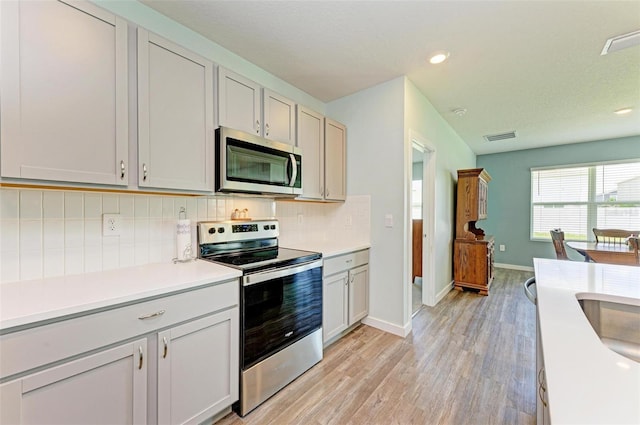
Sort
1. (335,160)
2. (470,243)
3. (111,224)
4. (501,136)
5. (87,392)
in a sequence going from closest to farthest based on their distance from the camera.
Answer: (87,392), (111,224), (335,160), (470,243), (501,136)

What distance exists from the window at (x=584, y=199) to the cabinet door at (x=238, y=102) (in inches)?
236

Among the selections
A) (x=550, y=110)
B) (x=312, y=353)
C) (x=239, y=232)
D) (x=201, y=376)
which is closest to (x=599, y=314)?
(x=312, y=353)

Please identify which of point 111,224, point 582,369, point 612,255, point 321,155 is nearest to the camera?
point 582,369

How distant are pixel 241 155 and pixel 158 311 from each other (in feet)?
3.64

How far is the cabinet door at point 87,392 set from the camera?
0.94 meters

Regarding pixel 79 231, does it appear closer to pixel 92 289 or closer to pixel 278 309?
pixel 92 289

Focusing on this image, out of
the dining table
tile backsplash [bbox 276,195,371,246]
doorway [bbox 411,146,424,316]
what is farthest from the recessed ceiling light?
the dining table

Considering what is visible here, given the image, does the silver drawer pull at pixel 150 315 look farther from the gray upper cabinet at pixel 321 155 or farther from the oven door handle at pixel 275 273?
the gray upper cabinet at pixel 321 155

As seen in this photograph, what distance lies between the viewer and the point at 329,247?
2.56m

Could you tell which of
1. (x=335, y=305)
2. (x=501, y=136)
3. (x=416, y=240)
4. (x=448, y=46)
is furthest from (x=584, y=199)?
(x=335, y=305)

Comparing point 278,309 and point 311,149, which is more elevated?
point 311,149

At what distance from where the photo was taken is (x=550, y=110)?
3418mm

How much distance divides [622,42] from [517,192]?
4095mm

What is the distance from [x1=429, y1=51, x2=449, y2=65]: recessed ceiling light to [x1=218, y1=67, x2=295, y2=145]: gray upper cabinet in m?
1.28
